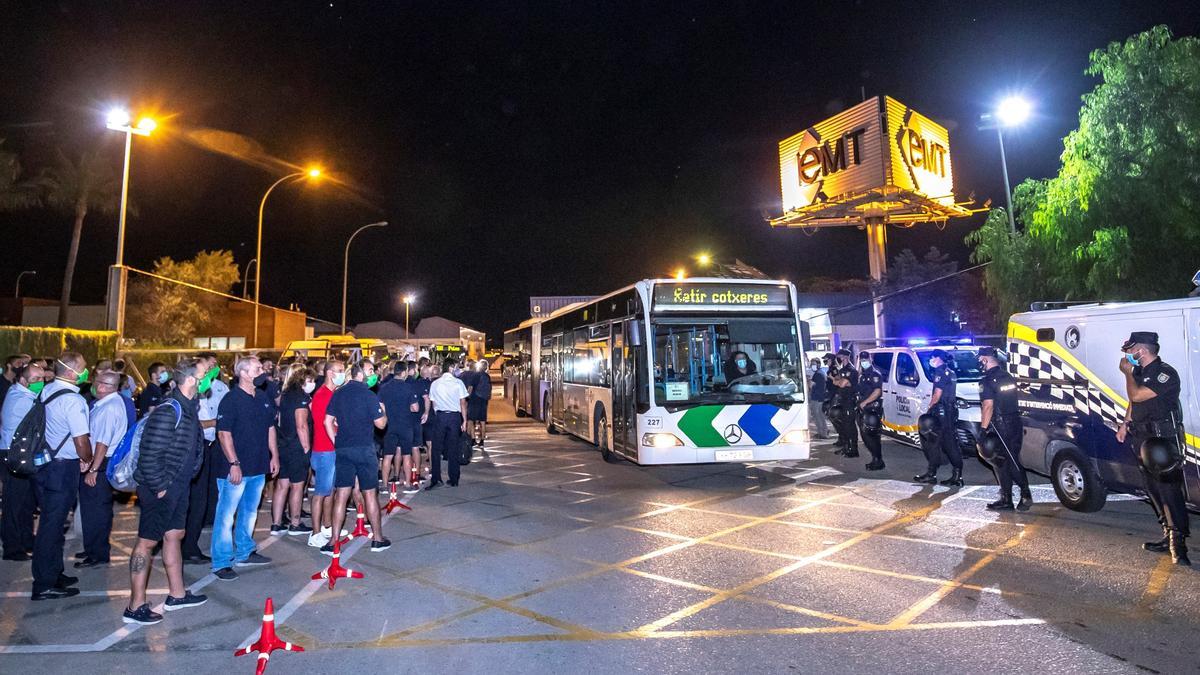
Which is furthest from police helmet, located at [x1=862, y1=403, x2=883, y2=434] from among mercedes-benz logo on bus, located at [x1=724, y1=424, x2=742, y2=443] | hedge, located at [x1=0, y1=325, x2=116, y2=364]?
hedge, located at [x1=0, y1=325, x2=116, y2=364]

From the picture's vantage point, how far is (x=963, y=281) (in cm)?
3431

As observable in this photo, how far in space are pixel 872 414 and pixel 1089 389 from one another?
4284 mm

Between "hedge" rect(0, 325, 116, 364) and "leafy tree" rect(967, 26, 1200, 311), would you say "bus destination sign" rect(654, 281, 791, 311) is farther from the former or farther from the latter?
"hedge" rect(0, 325, 116, 364)

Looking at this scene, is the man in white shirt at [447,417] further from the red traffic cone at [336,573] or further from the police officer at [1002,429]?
the police officer at [1002,429]

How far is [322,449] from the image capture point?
23.2 ft

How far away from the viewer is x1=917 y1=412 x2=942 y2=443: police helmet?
10203 millimetres

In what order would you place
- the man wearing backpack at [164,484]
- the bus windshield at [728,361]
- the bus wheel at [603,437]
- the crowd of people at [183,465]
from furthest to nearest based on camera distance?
the bus wheel at [603,437] < the bus windshield at [728,361] < the crowd of people at [183,465] < the man wearing backpack at [164,484]

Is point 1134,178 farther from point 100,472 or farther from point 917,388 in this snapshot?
point 100,472

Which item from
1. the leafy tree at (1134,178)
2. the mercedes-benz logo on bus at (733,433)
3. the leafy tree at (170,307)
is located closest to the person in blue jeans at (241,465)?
the mercedes-benz logo on bus at (733,433)

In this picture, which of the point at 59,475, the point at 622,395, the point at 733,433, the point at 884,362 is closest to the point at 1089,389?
the point at 733,433

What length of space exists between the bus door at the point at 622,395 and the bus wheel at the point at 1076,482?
5.44 m

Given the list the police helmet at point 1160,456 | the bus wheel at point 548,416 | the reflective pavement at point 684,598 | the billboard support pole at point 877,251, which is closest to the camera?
the reflective pavement at point 684,598

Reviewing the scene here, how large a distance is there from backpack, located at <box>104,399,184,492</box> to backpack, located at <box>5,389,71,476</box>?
85cm

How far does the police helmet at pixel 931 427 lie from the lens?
10.2 meters
